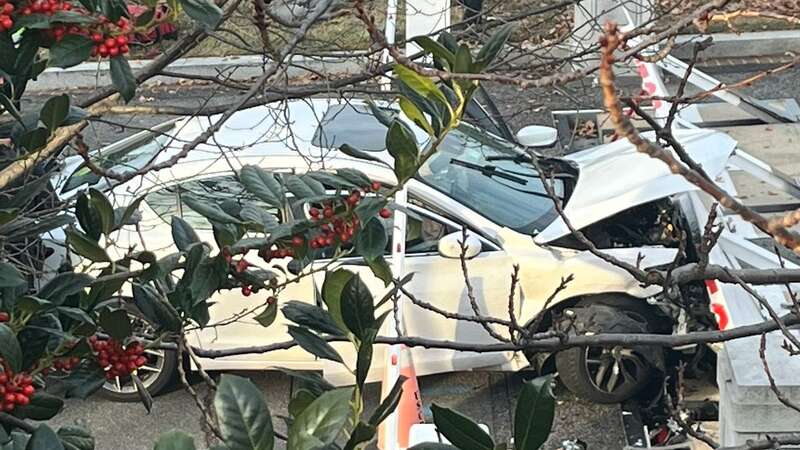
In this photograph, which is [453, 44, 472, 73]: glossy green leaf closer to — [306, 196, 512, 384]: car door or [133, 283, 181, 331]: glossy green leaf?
[133, 283, 181, 331]: glossy green leaf

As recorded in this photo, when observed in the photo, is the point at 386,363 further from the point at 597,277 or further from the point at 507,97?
the point at 507,97

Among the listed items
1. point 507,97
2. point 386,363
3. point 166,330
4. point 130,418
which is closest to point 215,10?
point 166,330

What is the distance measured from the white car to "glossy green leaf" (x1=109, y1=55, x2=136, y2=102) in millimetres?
3492

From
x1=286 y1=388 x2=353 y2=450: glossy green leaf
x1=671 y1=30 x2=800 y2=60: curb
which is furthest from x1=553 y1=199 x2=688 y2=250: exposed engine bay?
x1=671 y1=30 x2=800 y2=60: curb

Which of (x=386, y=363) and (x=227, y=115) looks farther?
(x=386, y=363)

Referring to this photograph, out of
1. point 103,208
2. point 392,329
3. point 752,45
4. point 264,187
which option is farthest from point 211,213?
point 752,45

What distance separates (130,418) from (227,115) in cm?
403

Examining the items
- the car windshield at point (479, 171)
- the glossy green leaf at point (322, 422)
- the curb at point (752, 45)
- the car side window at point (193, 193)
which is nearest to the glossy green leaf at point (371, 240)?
the glossy green leaf at point (322, 422)

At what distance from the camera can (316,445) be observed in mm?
1511

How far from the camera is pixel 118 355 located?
7.52 feet

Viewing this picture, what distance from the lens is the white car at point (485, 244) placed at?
20.0ft

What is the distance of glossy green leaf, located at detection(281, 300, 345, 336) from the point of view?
2.09 m

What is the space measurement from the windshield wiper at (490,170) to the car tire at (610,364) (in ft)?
2.89

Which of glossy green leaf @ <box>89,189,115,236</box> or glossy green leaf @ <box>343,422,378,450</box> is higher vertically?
glossy green leaf @ <box>89,189,115,236</box>
